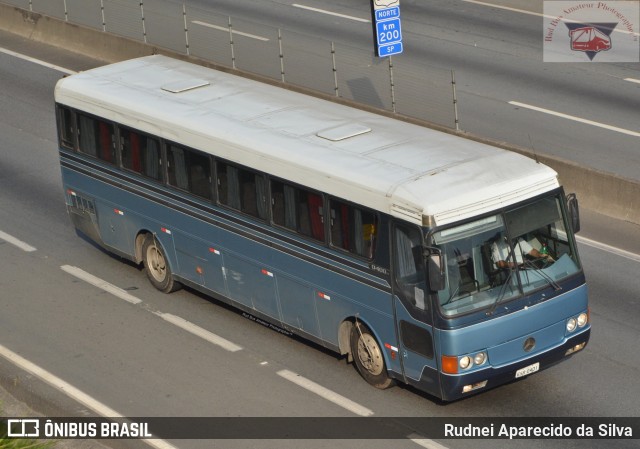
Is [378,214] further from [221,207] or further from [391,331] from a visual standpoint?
[221,207]

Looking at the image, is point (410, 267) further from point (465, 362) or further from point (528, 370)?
point (528, 370)

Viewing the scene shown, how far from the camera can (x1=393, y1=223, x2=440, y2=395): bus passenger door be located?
13.2 metres

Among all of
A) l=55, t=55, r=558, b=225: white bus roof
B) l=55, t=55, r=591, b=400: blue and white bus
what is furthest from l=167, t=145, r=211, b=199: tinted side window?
l=55, t=55, r=558, b=225: white bus roof

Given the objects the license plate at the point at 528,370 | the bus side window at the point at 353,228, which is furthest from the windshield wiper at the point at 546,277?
the bus side window at the point at 353,228

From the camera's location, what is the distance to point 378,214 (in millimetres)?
13602

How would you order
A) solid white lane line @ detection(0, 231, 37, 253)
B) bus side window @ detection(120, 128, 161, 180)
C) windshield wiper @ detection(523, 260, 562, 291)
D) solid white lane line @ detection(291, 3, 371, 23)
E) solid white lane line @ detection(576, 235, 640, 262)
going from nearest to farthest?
windshield wiper @ detection(523, 260, 562, 291)
bus side window @ detection(120, 128, 161, 180)
solid white lane line @ detection(576, 235, 640, 262)
solid white lane line @ detection(0, 231, 37, 253)
solid white lane line @ detection(291, 3, 371, 23)

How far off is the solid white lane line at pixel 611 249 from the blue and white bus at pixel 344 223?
459 cm

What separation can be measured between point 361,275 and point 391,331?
75 cm

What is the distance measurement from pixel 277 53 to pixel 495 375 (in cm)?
1545

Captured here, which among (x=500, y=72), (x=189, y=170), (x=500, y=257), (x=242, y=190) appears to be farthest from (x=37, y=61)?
(x=500, y=257)

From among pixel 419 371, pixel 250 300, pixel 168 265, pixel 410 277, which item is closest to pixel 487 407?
pixel 419 371

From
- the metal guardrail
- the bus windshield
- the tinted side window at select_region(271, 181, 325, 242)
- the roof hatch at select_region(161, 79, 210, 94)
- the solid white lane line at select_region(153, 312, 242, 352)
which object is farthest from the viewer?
the metal guardrail

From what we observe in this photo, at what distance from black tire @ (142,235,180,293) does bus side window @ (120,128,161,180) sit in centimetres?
105

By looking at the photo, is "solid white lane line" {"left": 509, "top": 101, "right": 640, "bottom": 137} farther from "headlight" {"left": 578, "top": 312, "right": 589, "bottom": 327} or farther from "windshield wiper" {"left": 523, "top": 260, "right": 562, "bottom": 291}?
"windshield wiper" {"left": 523, "top": 260, "right": 562, "bottom": 291}
